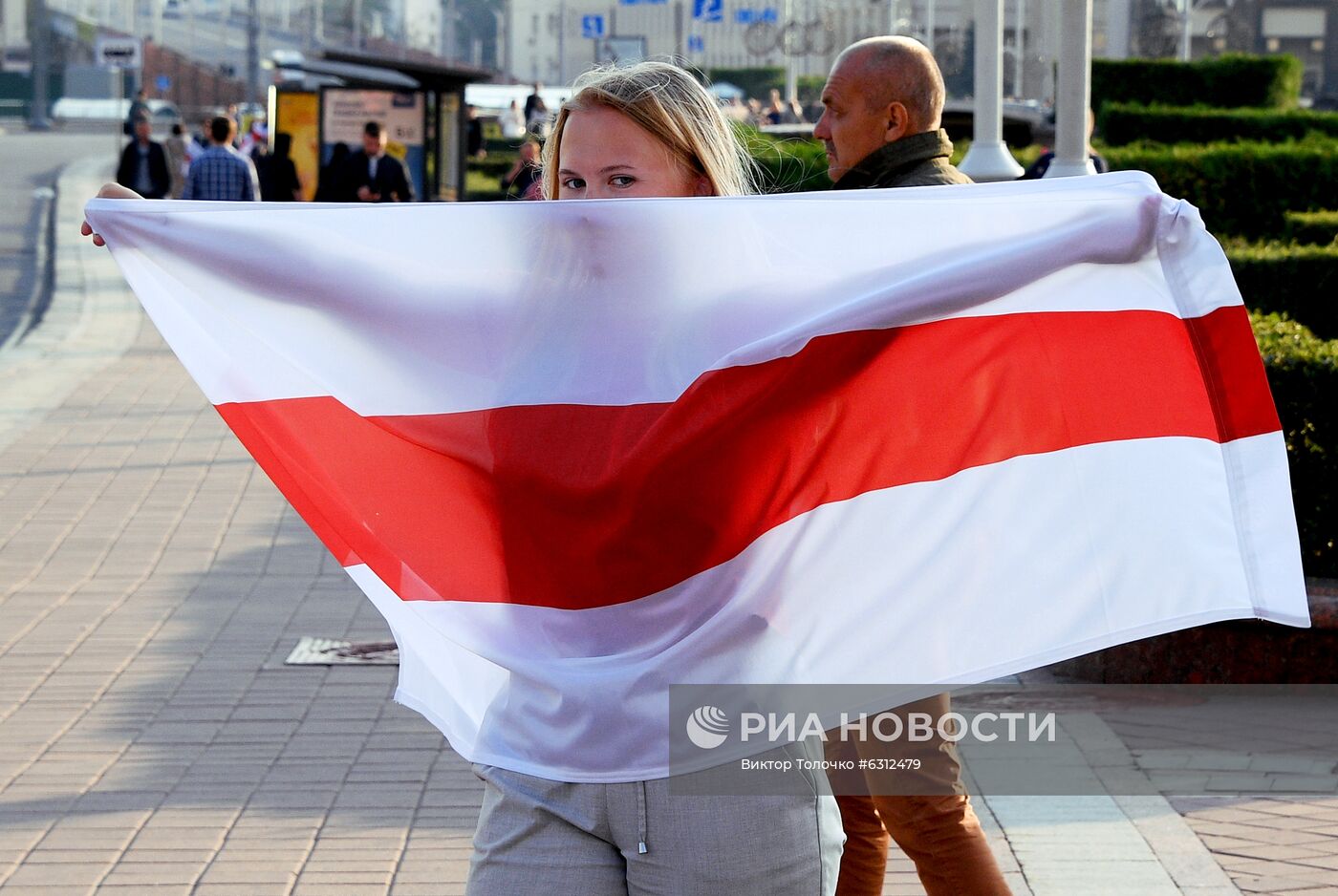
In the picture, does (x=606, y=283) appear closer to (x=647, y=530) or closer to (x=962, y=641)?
(x=647, y=530)

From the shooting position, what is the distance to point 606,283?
7.55 feet

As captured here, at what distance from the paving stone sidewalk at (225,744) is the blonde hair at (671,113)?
2.28 metres

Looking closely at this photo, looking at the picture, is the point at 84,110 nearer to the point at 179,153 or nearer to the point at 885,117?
the point at 179,153

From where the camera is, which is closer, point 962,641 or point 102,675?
point 962,641

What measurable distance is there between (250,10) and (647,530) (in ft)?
178

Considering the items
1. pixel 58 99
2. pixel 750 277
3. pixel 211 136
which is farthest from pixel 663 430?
pixel 58 99

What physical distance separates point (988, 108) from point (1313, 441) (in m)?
4.49

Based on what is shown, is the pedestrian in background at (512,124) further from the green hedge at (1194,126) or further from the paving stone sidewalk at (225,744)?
the paving stone sidewalk at (225,744)

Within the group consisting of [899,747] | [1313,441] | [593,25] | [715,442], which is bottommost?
[899,747]

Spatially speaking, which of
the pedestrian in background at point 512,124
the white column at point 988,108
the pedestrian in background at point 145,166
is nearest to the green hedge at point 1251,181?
the white column at point 988,108

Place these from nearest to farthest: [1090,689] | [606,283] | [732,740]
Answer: [732,740]
[606,283]
[1090,689]

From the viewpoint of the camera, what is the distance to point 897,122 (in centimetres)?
378

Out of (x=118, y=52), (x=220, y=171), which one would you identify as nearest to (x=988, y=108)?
(x=220, y=171)

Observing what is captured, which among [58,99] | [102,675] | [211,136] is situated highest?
[58,99]
